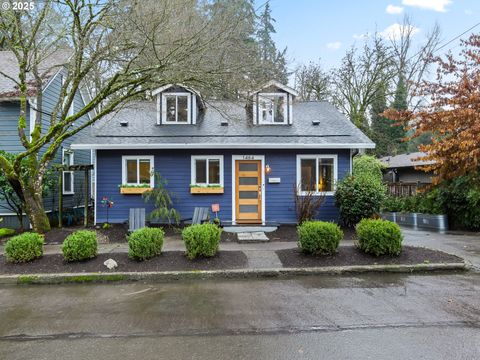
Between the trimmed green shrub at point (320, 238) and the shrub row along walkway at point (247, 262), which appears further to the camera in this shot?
the trimmed green shrub at point (320, 238)

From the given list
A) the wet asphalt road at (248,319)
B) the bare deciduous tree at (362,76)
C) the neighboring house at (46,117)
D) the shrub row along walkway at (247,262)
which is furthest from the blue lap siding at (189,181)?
the bare deciduous tree at (362,76)

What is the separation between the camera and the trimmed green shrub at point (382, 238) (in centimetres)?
660

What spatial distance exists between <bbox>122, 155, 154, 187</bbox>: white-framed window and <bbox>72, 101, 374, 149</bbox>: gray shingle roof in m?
0.60

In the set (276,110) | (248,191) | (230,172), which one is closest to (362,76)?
(276,110)

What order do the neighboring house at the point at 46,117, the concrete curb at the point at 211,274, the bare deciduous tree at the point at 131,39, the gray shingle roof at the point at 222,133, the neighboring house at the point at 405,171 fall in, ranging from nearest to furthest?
1. the concrete curb at the point at 211,274
2. the bare deciduous tree at the point at 131,39
3. the gray shingle roof at the point at 222,133
4. the neighboring house at the point at 46,117
5. the neighboring house at the point at 405,171

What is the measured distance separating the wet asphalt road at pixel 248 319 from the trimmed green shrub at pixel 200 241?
849 millimetres

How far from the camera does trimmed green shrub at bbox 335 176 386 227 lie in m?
9.70

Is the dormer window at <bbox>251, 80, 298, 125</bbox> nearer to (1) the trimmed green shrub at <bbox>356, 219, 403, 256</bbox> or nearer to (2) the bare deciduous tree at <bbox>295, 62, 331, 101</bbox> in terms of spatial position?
(1) the trimmed green shrub at <bbox>356, 219, 403, 256</bbox>

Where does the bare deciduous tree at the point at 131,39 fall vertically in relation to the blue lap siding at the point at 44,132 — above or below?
above

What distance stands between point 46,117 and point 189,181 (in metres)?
6.07

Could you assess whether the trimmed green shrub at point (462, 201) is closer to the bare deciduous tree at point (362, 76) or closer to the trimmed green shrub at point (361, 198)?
the trimmed green shrub at point (361, 198)

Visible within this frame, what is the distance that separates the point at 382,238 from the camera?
21.6 feet

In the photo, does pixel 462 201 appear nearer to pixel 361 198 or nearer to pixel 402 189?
pixel 361 198

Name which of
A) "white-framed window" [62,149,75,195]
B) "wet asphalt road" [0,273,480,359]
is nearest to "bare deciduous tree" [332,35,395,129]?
"white-framed window" [62,149,75,195]
